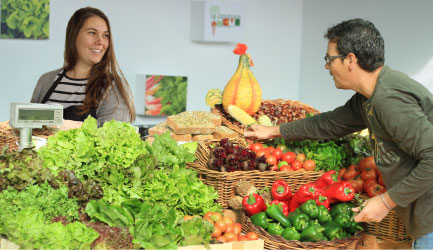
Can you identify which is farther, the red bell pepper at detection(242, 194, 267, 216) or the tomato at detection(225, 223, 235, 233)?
the red bell pepper at detection(242, 194, 267, 216)

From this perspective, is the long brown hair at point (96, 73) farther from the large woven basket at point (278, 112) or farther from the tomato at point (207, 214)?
the tomato at point (207, 214)

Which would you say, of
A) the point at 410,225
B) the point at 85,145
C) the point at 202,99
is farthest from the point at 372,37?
the point at 202,99

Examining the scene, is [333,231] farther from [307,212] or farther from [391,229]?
[391,229]

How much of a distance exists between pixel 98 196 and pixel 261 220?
29.5 inches

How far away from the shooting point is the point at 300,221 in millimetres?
2346

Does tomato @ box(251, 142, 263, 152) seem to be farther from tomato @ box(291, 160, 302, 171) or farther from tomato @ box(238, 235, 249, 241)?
tomato @ box(238, 235, 249, 241)

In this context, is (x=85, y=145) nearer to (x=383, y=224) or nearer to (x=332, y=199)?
(x=332, y=199)

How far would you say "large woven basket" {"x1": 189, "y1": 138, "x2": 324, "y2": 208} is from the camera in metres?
2.56

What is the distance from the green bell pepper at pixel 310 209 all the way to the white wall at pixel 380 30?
3275 millimetres

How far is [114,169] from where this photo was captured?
221cm

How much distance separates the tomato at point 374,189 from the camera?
2.60m

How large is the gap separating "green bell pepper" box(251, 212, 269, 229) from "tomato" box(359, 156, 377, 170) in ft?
2.32

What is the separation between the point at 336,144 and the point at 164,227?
1437 mm

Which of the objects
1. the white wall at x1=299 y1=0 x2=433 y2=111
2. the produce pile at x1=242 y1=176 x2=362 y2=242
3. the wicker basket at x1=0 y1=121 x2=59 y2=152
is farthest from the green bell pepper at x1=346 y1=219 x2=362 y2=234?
the white wall at x1=299 y1=0 x2=433 y2=111
